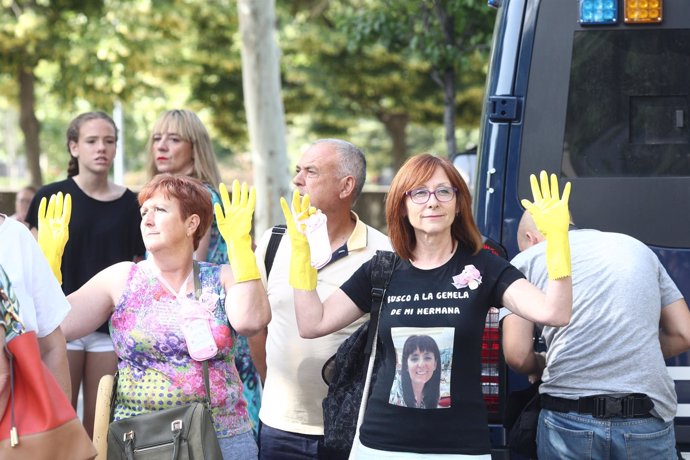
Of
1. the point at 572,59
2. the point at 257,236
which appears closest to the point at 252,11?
the point at 257,236

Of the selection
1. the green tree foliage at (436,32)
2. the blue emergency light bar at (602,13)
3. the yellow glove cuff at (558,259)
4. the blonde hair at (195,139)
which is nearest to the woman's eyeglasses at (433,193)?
the yellow glove cuff at (558,259)

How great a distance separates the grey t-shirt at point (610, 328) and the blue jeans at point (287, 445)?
87cm

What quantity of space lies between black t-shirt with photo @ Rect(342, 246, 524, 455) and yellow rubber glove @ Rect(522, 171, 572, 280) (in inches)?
6.2

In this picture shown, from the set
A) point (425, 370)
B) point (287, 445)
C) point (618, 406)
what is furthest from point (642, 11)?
point (287, 445)

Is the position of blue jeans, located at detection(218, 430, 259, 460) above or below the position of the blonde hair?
below

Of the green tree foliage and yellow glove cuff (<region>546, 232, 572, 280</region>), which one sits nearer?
yellow glove cuff (<region>546, 232, 572, 280</region>)

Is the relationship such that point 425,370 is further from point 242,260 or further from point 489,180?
point 489,180

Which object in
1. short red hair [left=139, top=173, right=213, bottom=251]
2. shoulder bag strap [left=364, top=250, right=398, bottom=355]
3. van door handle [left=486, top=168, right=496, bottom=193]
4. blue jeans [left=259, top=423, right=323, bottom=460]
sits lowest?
blue jeans [left=259, top=423, right=323, bottom=460]

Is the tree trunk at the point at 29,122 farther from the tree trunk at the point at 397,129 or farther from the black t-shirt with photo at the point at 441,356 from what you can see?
A: the black t-shirt with photo at the point at 441,356

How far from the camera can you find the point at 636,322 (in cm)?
353

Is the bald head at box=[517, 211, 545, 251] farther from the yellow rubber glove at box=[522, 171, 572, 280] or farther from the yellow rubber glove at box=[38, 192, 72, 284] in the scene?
the yellow rubber glove at box=[38, 192, 72, 284]

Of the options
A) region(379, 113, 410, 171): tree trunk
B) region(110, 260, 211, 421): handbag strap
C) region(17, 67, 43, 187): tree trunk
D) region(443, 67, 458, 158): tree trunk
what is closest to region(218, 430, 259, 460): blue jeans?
region(110, 260, 211, 421): handbag strap

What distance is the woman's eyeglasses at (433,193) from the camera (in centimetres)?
329

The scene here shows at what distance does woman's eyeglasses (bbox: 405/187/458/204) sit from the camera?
130 inches
